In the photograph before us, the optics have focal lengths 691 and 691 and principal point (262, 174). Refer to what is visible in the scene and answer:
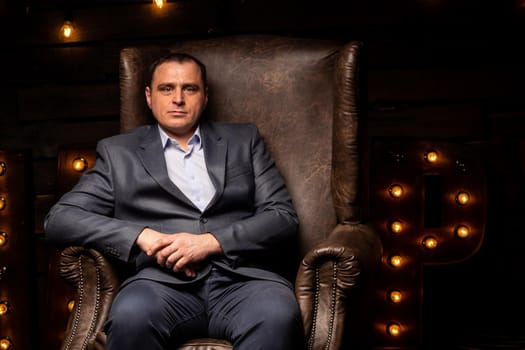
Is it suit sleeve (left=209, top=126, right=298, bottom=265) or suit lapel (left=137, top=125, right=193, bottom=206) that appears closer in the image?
suit sleeve (left=209, top=126, right=298, bottom=265)

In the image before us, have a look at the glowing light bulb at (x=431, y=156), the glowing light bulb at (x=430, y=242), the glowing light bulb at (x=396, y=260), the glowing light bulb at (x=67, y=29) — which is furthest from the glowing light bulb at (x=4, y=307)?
the glowing light bulb at (x=431, y=156)

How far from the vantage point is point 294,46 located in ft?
9.22

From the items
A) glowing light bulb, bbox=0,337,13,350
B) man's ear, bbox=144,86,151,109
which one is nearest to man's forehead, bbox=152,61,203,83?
man's ear, bbox=144,86,151,109

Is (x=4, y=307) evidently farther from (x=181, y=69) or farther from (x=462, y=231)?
(x=462, y=231)

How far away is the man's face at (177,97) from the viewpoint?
2.56m

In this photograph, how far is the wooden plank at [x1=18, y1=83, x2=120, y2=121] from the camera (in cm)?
371

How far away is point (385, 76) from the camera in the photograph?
356 cm

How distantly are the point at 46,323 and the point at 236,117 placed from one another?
1.25 m

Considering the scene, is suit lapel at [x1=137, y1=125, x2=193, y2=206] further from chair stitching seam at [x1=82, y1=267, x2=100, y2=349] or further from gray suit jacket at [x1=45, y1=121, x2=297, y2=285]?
chair stitching seam at [x1=82, y1=267, x2=100, y2=349]

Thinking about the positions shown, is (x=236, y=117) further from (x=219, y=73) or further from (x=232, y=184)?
(x=232, y=184)

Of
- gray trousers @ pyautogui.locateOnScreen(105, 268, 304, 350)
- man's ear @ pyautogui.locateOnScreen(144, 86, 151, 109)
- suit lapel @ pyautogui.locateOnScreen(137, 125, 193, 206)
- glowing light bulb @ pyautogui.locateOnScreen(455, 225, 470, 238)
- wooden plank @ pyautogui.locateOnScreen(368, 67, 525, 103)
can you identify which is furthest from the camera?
wooden plank @ pyautogui.locateOnScreen(368, 67, 525, 103)

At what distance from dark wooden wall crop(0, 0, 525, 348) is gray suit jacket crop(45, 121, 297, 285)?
1.16 m

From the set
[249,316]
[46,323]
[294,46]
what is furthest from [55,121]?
[249,316]

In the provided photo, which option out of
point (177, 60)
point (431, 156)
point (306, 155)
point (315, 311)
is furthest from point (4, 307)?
point (431, 156)
